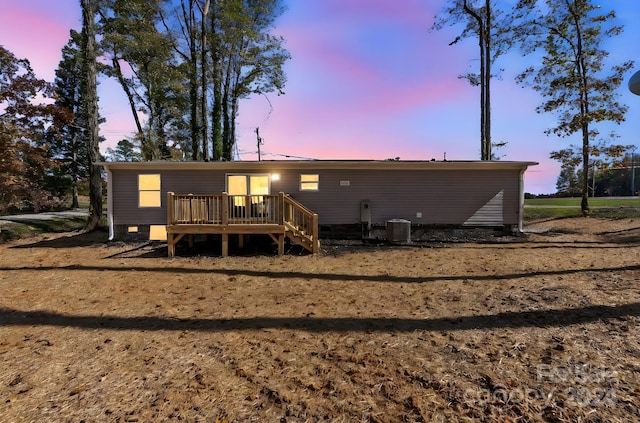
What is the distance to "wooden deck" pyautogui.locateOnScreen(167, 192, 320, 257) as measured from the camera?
31.6ft

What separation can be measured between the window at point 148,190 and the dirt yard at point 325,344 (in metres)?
5.00

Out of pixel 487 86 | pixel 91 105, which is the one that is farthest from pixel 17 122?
pixel 487 86

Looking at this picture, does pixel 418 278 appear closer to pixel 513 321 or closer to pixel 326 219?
pixel 513 321

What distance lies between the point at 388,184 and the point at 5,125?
45.4 ft

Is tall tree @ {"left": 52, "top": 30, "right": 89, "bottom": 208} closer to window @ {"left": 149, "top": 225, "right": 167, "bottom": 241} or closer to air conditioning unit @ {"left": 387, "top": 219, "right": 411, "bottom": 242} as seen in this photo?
window @ {"left": 149, "top": 225, "right": 167, "bottom": 241}

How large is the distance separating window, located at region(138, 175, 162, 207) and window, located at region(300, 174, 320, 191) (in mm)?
5447

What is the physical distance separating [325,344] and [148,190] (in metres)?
11.0

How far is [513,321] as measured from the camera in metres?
4.37

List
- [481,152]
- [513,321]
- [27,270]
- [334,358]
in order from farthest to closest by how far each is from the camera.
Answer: [481,152]
[27,270]
[513,321]
[334,358]

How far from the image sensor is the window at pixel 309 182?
1273 centimetres

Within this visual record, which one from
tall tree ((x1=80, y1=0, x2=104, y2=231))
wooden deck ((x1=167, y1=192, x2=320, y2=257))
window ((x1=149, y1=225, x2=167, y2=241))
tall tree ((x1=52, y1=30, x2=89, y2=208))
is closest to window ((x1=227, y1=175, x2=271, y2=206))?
wooden deck ((x1=167, y1=192, x2=320, y2=257))

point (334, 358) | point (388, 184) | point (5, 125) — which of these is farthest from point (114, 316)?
point (5, 125)

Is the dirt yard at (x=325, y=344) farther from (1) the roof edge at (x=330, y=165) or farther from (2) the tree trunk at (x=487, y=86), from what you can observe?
(2) the tree trunk at (x=487, y=86)

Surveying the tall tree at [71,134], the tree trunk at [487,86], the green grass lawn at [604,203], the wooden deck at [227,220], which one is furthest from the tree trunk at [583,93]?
the tall tree at [71,134]
